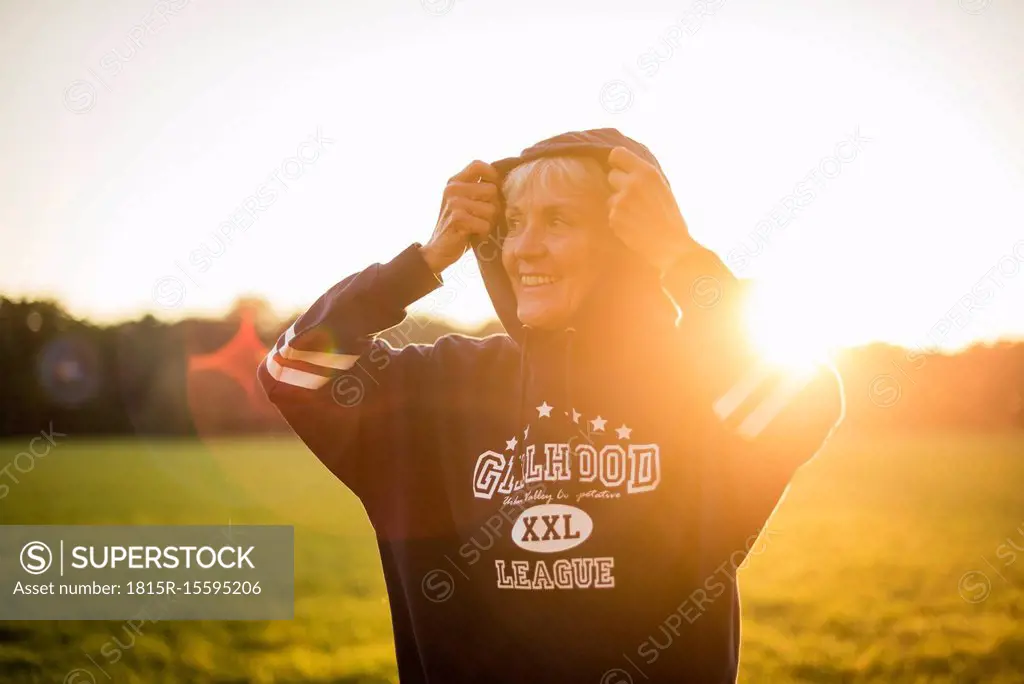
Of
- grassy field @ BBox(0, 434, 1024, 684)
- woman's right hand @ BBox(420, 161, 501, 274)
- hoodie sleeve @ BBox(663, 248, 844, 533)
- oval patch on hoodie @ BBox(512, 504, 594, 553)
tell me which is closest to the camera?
hoodie sleeve @ BBox(663, 248, 844, 533)

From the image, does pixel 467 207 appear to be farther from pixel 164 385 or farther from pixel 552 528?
pixel 164 385

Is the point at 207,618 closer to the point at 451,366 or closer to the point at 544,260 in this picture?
the point at 451,366

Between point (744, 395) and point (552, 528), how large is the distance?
17.7 inches

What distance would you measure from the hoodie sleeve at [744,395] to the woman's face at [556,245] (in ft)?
0.63

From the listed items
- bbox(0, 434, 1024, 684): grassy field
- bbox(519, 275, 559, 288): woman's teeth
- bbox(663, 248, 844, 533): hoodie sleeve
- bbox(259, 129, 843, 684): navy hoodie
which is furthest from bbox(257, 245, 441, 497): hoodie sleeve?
bbox(0, 434, 1024, 684): grassy field

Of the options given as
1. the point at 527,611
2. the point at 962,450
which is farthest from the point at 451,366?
the point at 962,450

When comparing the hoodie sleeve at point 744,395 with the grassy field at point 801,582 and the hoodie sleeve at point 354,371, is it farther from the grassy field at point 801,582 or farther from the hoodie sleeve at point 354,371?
the grassy field at point 801,582

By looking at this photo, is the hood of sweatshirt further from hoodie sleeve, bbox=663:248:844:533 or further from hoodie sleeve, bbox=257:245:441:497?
hoodie sleeve, bbox=257:245:441:497

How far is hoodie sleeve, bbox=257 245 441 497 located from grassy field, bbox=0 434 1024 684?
6.47 ft

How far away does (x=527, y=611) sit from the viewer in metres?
1.77

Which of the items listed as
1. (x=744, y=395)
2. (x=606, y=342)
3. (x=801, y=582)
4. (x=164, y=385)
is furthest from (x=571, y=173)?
(x=164, y=385)

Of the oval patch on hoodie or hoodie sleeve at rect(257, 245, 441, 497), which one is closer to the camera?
the oval patch on hoodie

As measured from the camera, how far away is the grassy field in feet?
12.1

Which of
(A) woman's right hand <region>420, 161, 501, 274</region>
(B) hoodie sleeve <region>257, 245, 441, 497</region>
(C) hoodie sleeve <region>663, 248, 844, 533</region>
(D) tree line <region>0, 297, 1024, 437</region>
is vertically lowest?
(C) hoodie sleeve <region>663, 248, 844, 533</region>
